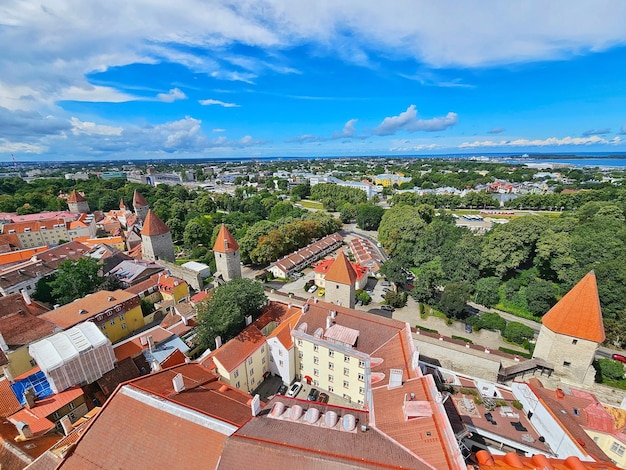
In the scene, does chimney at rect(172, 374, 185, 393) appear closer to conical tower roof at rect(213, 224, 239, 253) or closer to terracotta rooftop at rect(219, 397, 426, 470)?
terracotta rooftop at rect(219, 397, 426, 470)

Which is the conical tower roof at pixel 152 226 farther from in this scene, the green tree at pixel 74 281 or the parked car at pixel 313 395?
the parked car at pixel 313 395

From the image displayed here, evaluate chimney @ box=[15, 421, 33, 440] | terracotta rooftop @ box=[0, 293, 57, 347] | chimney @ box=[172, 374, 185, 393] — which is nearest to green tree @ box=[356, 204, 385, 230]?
terracotta rooftop @ box=[0, 293, 57, 347]

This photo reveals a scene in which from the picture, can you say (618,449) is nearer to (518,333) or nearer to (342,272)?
(518,333)

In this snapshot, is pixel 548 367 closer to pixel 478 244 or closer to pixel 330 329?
pixel 330 329

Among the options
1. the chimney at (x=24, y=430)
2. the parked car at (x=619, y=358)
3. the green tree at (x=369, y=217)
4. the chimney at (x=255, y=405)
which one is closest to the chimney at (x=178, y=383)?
the chimney at (x=255, y=405)

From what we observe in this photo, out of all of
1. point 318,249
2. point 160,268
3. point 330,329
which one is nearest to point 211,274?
point 160,268
